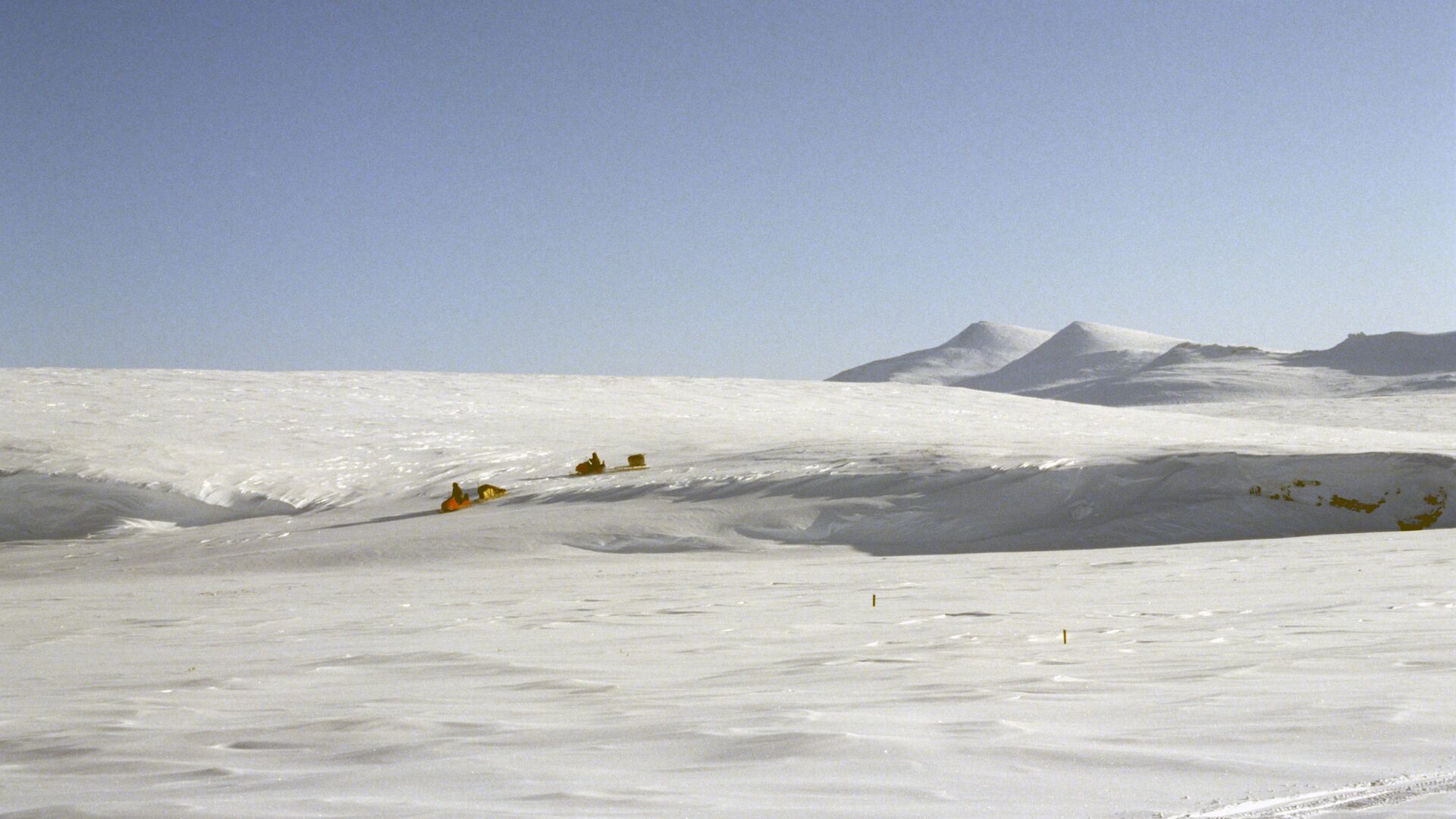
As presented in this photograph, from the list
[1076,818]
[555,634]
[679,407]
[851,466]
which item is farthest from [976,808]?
[679,407]

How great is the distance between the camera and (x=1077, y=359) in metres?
72.6

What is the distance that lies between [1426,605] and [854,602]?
2.21 meters

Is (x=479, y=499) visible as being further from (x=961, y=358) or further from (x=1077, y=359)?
(x=961, y=358)

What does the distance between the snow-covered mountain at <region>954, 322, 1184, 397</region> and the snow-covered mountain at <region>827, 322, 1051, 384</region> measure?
3450 millimetres

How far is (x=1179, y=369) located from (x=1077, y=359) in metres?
19.5

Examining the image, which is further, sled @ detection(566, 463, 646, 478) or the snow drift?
sled @ detection(566, 463, 646, 478)

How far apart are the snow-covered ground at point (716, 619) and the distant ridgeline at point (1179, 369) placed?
31616 mm

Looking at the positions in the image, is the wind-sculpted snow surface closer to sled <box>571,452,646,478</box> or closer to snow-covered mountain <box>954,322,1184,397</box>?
sled <box>571,452,646,478</box>

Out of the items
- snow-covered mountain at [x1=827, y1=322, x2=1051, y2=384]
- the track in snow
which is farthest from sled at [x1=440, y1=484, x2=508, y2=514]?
snow-covered mountain at [x1=827, y1=322, x2=1051, y2=384]

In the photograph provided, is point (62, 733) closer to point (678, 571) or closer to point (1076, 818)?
point (1076, 818)

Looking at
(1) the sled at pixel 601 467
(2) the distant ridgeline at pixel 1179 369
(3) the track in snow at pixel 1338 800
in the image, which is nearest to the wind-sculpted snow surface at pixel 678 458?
(1) the sled at pixel 601 467

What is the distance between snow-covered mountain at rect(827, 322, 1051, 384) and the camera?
78825 millimetres

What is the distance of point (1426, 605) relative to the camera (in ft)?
14.8

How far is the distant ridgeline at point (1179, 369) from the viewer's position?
4434 cm
